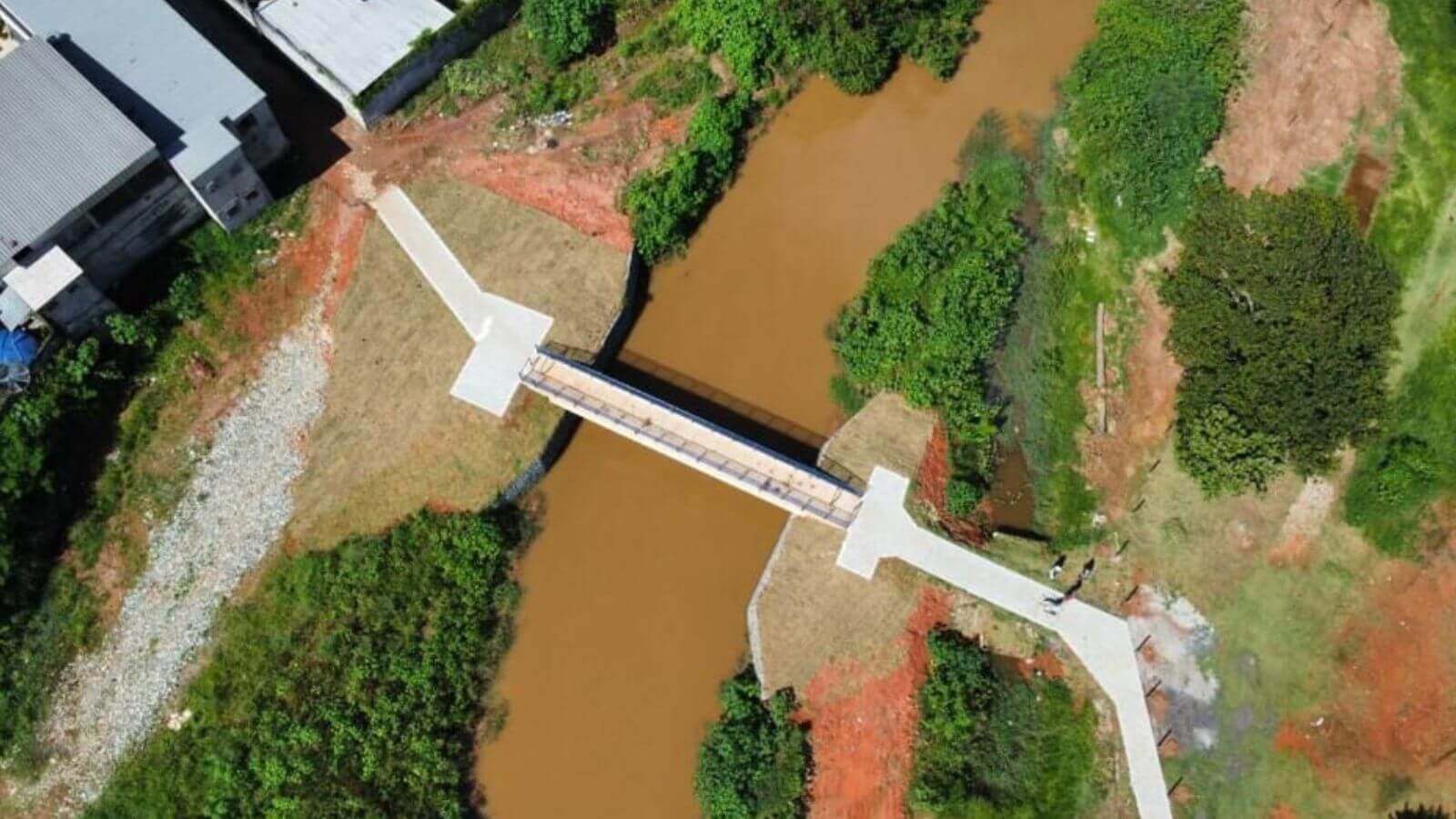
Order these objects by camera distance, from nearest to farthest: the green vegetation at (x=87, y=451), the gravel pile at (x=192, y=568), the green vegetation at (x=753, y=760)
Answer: the green vegetation at (x=753, y=760), the gravel pile at (x=192, y=568), the green vegetation at (x=87, y=451)

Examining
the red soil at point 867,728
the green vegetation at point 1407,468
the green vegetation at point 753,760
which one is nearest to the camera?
the green vegetation at point 753,760

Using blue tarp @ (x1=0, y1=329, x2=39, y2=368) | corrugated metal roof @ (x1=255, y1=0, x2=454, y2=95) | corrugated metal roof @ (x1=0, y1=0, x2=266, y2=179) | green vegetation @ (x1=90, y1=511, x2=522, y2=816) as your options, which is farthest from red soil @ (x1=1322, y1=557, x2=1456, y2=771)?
blue tarp @ (x1=0, y1=329, x2=39, y2=368)

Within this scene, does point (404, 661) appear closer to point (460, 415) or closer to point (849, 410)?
point (460, 415)

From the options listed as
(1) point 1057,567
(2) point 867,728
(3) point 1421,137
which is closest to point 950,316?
(1) point 1057,567

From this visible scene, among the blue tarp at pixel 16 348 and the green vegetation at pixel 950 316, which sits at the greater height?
the blue tarp at pixel 16 348

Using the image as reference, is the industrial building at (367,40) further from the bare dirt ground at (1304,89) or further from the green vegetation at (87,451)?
the bare dirt ground at (1304,89)

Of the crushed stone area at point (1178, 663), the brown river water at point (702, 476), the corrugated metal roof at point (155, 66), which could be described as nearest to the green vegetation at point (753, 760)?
the brown river water at point (702, 476)

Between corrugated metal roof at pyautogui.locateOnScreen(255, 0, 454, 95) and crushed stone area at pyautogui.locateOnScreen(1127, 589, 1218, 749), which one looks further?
corrugated metal roof at pyautogui.locateOnScreen(255, 0, 454, 95)

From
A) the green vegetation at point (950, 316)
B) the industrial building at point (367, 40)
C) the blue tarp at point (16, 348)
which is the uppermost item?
the industrial building at point (367, 40)

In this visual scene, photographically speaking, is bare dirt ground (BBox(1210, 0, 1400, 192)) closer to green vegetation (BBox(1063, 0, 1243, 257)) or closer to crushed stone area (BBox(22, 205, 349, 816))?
green vegetation (BBox(1063, 0, 1243, 257))
